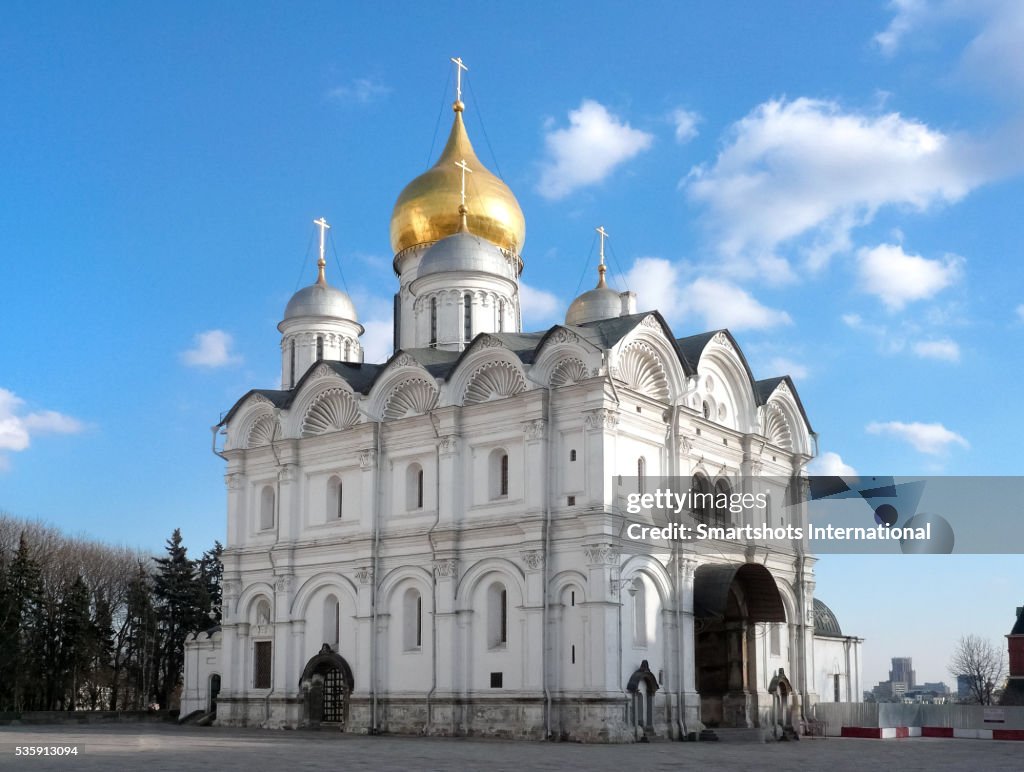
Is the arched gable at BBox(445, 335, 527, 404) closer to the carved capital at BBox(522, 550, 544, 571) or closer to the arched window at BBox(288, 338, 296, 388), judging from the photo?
the carved capital at BBox(522, 550, 544, 571)

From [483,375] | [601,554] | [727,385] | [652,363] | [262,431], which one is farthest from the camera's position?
[262,431]

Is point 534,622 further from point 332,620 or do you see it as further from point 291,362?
point 291,362

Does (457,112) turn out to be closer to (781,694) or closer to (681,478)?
(681,478)

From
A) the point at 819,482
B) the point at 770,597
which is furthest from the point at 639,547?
the point at 819,482

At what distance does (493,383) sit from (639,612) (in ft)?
20.9

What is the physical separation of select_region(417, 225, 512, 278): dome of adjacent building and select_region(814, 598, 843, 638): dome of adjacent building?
14.8 m

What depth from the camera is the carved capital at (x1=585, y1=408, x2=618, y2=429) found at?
86.5 ft

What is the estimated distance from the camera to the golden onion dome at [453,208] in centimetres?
3556

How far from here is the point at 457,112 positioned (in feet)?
124

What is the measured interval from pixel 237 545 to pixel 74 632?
1067cm

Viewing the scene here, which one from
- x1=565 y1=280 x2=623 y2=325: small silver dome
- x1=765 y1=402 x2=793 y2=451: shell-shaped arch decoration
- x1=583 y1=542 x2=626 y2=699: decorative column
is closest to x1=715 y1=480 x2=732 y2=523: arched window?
x1=765 y1=402 x2=793 y2=451: shell-shaped arch decoration

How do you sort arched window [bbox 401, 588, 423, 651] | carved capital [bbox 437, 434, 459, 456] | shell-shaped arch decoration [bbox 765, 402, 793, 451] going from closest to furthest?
carved capital [bbox 437, 434, 459, 456]
arched window [bbox 401, 588, 423, 651]
shell-shaped arch decoration [bbox 765, 402, 793, 451]

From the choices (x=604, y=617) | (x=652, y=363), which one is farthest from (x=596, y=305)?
(x=604, y=617)

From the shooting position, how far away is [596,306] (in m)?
35.4
